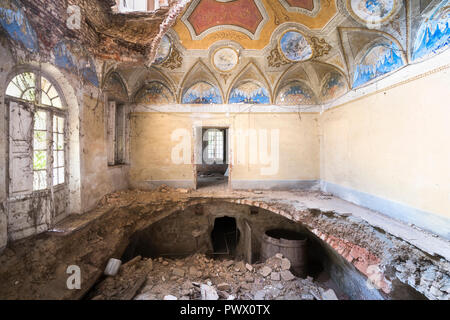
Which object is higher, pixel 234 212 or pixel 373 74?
pixel 373 74

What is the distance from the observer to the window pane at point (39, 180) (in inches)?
159

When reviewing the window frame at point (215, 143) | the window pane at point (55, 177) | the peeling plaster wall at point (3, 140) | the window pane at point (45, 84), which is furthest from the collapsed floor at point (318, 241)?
the window frame at point (215, 143)

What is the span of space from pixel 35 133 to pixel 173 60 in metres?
5.04

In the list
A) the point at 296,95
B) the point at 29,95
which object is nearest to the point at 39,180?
the point at 29,95

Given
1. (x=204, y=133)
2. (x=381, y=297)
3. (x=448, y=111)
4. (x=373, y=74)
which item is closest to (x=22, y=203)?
(x=381, y=297)

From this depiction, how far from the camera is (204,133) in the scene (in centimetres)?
1523

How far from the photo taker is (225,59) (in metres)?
7.61

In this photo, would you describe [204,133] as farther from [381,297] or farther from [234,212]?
[381,297]

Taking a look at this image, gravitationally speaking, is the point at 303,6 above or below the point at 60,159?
above

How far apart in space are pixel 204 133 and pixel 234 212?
8.22 meters

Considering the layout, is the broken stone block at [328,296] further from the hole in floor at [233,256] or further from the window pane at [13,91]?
the window pane at [13,91]

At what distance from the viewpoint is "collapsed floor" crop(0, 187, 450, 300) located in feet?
10.6

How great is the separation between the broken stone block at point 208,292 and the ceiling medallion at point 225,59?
725 cm

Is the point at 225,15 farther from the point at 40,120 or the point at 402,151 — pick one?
the point at 402,151
